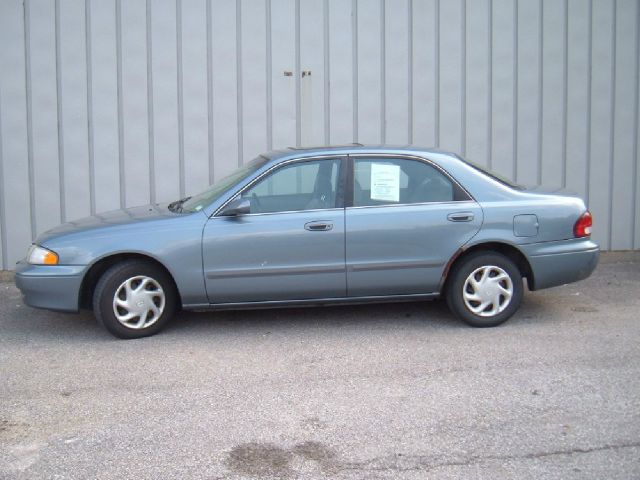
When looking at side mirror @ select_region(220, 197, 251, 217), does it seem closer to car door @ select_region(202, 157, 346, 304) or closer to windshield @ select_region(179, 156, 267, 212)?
car door @ select_region(202, 157, 346, 304)

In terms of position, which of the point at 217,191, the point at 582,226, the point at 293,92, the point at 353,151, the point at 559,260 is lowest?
the point at 559,260

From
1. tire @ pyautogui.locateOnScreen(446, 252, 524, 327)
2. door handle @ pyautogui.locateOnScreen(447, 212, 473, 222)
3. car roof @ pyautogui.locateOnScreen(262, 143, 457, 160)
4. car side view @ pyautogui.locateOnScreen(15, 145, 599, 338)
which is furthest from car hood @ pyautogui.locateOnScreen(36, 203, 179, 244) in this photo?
tire @ pyautogui.locateOnScreen(446, 252, 524, 327)

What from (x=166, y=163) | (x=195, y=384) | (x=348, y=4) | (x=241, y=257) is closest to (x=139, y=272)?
(x=241, y=257)

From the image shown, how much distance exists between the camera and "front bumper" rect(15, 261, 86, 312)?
21.0 feet

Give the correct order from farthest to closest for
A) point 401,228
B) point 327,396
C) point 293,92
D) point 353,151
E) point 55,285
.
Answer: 1. point 293,92
2. point 353,151
3. point 401,228
4. point 55,285
5. point 327,396

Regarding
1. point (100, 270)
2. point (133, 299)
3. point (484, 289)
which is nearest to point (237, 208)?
point (133, 299)

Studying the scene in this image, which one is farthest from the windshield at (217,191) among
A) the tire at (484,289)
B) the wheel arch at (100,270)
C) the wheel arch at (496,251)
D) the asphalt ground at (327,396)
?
the tire at (484,289)

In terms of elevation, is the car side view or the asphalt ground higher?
the car side view

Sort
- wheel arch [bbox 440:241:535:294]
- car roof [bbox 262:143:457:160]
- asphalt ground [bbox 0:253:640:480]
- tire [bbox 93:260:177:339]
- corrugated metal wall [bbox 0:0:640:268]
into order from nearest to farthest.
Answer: asphalt ground [bbox 0:253:640:480] → tire [bbox 93:260:177:339] → wheel arch [bbox 440:241:535:294] → car roof [bbox 262:143:457:160] → corrugated metal wall [bbox 0:0:640:268]

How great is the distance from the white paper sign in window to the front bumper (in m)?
2.35

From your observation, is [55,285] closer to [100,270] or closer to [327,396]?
[100,270]

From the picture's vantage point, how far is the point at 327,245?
6.50 meters

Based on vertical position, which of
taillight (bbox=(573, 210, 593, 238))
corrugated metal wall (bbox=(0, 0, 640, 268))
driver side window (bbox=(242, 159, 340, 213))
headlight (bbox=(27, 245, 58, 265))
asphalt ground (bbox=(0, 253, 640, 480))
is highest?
corrugated metal wall (bbox=(0, 0, 640, 268))

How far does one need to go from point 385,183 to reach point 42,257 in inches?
108
